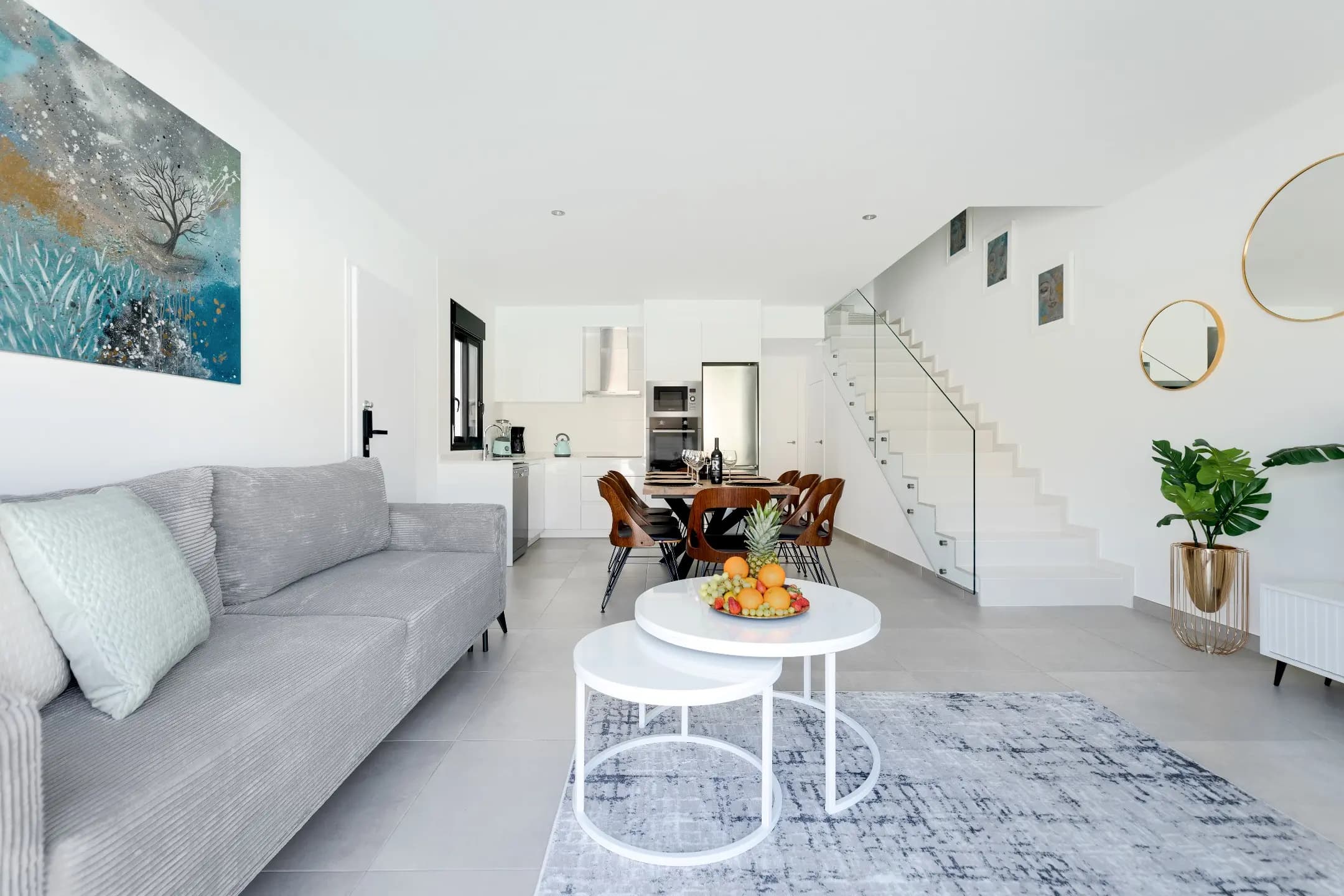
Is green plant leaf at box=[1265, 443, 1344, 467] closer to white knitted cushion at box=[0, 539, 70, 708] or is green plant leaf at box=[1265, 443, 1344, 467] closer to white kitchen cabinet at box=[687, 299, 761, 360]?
white knitted cushion at box=[0, 539, 70, 708]

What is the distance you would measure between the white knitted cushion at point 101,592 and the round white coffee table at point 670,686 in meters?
0.95

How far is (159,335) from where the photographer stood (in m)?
2.28

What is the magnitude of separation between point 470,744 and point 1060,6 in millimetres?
3473

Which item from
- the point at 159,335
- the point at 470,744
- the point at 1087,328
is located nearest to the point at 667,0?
the point at 159,335

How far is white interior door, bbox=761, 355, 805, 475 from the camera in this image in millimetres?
7902

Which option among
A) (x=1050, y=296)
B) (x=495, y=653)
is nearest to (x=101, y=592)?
(x=495, y=653)

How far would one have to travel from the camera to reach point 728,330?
271 inches

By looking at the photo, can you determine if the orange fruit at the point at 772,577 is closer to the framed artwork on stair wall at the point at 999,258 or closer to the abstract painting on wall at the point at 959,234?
the framed artwork on stair wall at the point at 999,258

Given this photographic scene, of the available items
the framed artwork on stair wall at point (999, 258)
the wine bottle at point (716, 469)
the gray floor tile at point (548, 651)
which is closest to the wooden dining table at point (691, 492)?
the wine bottle at point (716, 469)

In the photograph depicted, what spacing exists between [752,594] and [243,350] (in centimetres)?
255

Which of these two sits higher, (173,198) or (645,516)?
(173,198)

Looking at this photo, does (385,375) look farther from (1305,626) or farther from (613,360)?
(1305,626)

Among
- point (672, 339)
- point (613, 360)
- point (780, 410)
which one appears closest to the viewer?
point (672, 339)

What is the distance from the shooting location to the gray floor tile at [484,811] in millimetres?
1576
